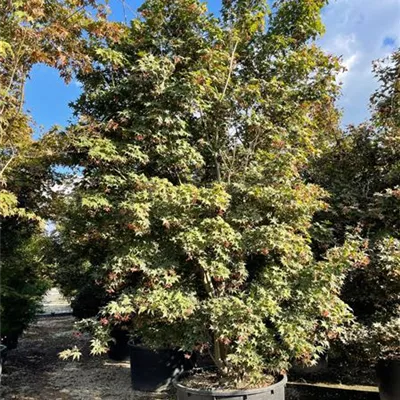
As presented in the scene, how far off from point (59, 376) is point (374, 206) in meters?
3.99

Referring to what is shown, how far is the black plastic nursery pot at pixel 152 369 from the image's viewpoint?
4.02 meters

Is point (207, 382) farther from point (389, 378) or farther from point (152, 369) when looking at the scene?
point (389, 378)

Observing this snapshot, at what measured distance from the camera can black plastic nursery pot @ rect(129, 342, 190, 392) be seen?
402cm

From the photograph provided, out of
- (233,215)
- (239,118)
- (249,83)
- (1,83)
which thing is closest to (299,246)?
(233,215)

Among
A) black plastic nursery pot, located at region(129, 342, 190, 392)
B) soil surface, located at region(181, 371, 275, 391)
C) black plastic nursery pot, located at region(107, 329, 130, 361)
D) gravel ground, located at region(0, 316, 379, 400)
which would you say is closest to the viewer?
soil surface, located at region(181, 371, 275, 391)

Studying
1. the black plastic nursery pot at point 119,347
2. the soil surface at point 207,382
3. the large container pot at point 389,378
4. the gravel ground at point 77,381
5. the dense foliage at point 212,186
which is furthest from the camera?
the black plastic nursery pot at point 119,347

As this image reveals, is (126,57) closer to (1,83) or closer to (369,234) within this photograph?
(1,83)

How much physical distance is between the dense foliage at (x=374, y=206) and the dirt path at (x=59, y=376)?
2.30 meters

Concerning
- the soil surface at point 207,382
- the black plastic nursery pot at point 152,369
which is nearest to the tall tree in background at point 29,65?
the black plastic nursery pot at point 152,369

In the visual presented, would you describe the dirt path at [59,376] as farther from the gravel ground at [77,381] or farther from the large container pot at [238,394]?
the large container pot at [238,394]

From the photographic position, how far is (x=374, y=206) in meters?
3.81

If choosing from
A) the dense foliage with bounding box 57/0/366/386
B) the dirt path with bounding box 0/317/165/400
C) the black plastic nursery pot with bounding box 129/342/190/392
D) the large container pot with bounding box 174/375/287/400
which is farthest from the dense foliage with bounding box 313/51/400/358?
the dirt path with bounding box 0/317/165/400

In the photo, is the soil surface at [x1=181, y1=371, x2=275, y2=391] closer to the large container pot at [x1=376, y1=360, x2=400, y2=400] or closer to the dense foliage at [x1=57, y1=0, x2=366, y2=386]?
the dense foliage at [x1=57, y1=0, x2=366, y2=386]

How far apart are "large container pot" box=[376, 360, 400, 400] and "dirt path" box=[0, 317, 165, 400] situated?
7.21ft
